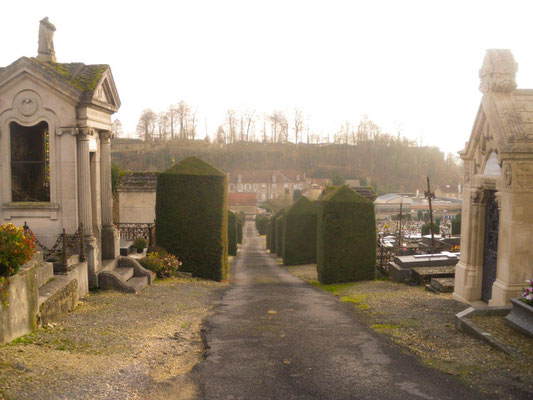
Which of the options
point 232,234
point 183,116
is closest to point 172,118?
point 183,116

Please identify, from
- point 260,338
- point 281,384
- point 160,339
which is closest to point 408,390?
point 281,384

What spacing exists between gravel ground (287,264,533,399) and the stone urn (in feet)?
0.38

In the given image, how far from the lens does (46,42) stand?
12.2 m

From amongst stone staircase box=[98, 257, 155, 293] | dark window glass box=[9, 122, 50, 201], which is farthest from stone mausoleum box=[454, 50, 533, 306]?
dark window glass box=[9, 122, 50, 201]

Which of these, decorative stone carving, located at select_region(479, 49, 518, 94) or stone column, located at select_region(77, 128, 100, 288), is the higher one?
decorative stone carving, located at select_region(479, 49, 518, 94)

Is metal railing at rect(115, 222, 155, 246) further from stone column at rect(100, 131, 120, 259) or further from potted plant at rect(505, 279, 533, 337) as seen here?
potted plant at rect(505, 279, 533, 337)

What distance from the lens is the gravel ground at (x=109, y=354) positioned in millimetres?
5148

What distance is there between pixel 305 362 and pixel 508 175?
567cm

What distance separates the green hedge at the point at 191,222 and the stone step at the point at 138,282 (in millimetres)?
3452

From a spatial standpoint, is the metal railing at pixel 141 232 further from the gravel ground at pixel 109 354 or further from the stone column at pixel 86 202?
the gravel ground at pixel 109 354

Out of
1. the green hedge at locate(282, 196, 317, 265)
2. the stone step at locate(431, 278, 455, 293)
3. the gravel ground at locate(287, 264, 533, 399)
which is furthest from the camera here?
the green hedge at locate(282, 196, 317, 265)

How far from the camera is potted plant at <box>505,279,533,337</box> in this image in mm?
7172

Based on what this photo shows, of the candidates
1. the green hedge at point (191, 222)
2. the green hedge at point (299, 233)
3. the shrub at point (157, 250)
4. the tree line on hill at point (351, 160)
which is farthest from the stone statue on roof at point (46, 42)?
the tree line on hill at point (351, 160)

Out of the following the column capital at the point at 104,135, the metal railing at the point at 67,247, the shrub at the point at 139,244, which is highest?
the column capital at the point at 104,135
